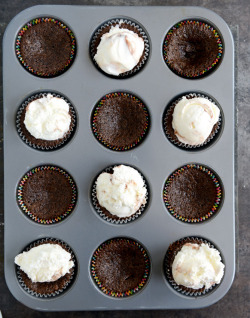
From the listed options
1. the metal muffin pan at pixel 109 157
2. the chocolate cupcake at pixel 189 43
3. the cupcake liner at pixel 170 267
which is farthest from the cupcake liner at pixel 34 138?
the cupcake liner at pixel 170 267

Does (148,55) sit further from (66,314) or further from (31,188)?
(66,314)

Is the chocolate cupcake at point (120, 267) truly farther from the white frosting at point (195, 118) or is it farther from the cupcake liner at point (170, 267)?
the white frosting at point (195, 118)

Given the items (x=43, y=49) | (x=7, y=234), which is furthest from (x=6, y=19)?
(x=7, y=234)

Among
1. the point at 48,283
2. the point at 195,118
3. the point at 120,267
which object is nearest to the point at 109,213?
the point at 120,267

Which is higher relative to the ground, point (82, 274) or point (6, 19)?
point (6, 19)

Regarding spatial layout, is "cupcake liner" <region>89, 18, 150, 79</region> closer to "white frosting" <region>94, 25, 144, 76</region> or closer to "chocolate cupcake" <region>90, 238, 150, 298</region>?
"white frosting" <region>94, 25, 144, 76</region>

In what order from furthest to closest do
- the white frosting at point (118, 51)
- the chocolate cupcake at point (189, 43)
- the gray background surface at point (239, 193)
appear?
the gray background surface at point (239, 193), the chocolate cupcake at point (189, 43), the white frosting at point (118, 51)
